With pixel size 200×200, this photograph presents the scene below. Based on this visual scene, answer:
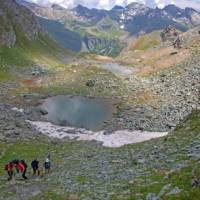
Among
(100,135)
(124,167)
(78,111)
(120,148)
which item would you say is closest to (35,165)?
(124,167)

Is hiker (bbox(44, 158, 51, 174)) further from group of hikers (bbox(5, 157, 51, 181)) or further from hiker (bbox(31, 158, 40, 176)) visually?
hiker (bbox(31, 158, 40, 176))

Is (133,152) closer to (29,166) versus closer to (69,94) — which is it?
(29,166)

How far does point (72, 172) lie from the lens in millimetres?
55406

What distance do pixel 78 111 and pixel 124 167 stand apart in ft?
201

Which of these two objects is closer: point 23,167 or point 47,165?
point 23,167

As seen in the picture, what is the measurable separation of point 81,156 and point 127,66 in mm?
129863

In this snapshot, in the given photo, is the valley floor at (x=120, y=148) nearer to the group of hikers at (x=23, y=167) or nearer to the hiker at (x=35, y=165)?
the group of hikers at (x=23, y=167)

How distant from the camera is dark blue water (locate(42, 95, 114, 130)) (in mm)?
101875

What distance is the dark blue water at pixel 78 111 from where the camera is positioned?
102 m

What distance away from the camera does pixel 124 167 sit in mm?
53719

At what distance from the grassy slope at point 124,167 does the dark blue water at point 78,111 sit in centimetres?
2707

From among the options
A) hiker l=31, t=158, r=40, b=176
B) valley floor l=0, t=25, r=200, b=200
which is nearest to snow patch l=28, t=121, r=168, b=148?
valley floor l=0, t=25, r=200, b=200

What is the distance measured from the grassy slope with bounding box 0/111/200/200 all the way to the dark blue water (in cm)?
2707

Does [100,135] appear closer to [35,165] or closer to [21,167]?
[35,165]
